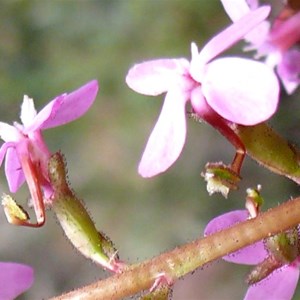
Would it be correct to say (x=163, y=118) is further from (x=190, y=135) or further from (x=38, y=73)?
(x=190, y=135)

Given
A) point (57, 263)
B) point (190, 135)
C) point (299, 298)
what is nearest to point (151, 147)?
point (299, 298)

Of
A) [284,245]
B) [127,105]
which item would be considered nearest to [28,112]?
[284,245]

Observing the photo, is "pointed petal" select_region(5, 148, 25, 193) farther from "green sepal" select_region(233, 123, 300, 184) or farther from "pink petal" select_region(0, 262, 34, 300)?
"green sepal" select_region(233, 123, 300, 184)

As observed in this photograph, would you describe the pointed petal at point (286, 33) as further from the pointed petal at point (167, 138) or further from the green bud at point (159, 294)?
the green bud at point (159, 294)

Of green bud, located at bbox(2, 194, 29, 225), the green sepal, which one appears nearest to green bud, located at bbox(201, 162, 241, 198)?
the green sepal

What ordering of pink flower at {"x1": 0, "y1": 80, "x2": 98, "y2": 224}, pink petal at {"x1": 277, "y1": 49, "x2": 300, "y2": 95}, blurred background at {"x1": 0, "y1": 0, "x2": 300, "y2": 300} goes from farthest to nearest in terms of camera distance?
1. blurred background at {"x1": 0, "y1": 0, "x2": 300, "y2": 300}
2. pink petal at {"x1": 277, "y1": 49, "x2": 300, "y2": 95}
3. pink flower at {"x1": 0, "y1": 80, "x2": 98, "y2": 224}

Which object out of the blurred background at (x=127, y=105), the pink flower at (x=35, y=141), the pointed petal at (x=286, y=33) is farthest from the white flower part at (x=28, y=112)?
the blurred background at (x=127, y=105)

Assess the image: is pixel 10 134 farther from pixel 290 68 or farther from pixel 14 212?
pixel 290 68
